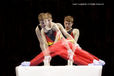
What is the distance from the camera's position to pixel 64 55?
334 cm

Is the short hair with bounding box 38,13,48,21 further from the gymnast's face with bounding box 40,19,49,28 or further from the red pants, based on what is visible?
the red pants

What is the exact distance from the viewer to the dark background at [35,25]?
3393 mm

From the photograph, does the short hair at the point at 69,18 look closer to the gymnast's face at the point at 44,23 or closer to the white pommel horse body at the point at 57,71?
the gymnast's face at the point at 44,23

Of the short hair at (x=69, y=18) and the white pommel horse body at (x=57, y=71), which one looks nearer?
the white pommel horse body at (x=57, y=71)

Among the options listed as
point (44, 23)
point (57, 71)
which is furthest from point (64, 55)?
point (44, 23)

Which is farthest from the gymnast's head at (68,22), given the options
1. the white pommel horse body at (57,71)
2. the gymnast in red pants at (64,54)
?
the white pommel horse body at (57,71)

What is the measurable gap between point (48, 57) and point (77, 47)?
0.41 meters

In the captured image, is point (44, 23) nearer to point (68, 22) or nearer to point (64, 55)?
point (68, 22)

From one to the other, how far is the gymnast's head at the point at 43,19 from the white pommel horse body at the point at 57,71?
2.06ft

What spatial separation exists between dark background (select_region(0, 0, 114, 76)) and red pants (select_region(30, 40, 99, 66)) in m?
0.09

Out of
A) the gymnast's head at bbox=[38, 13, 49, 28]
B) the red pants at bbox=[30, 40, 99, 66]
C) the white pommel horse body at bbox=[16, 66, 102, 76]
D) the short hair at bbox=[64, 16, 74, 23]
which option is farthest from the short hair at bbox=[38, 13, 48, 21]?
the white pommel horse body at bbox=[16, 66, 102, 76]

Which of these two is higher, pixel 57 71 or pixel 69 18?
pixel 69 18

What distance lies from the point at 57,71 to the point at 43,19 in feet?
2.46

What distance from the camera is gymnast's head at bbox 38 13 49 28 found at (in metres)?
3.33
